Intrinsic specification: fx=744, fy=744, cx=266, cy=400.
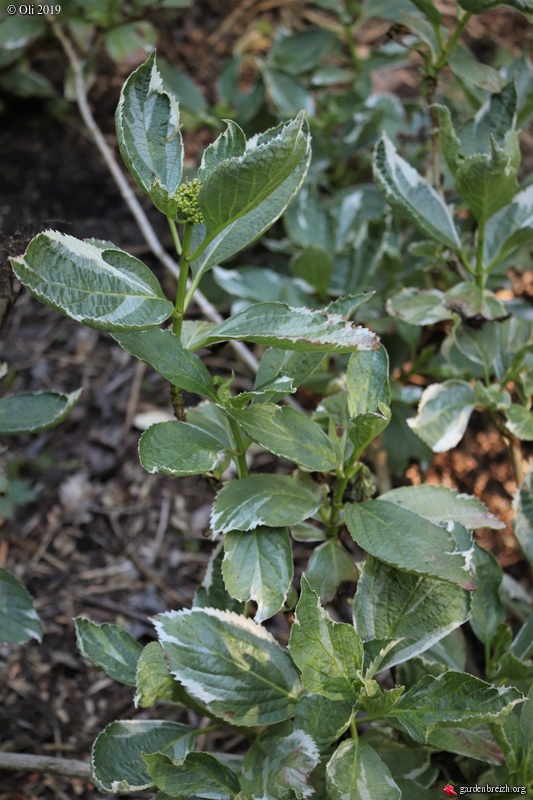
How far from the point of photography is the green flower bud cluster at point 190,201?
0.91 metres

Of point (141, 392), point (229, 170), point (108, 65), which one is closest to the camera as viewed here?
point (229, 170)

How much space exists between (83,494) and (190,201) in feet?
3.48

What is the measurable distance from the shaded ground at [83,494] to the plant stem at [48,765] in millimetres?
254

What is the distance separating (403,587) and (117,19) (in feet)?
6.04

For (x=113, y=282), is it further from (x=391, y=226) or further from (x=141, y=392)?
(x=141, y=392)

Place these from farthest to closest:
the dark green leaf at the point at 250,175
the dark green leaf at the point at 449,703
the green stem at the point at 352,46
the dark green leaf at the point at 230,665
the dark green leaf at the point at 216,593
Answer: the green stem at the point at 352,46 → the dark green leaf at the point at 216,593 → the dark green leaf at the point at 230,665 → the dark green leaf at the point at 449,703 → the dark green leaf at the point at 250,175

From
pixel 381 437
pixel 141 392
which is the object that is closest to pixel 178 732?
pixel 381 437

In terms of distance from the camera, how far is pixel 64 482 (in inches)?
71.3

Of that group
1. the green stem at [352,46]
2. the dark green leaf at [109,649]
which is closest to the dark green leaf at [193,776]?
the dark green leaf at [109,649]

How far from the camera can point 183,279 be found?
96cm

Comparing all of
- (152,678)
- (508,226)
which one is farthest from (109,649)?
(508,226)

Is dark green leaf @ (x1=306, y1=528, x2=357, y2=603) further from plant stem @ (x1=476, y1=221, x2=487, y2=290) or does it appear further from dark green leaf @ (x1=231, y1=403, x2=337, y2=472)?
plant stem @ (x1=476, y1=221, x2=487, y2=290)

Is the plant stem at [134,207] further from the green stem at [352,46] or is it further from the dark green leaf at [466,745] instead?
the dark green leaf at [466,745]

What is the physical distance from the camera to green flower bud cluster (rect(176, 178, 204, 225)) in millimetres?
912
